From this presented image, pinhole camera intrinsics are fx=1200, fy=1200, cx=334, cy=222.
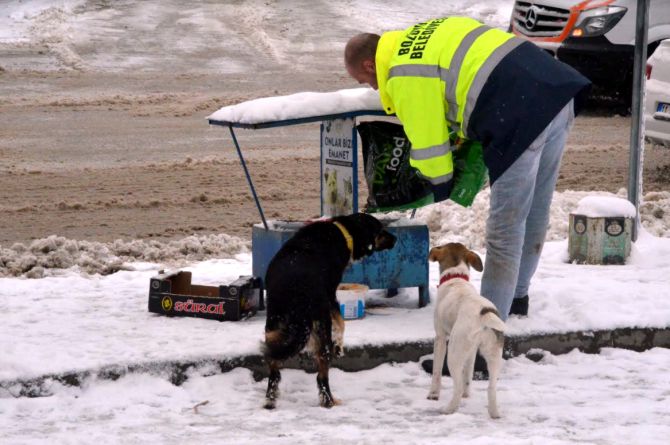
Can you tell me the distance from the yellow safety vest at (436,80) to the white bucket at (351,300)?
1.04 metres

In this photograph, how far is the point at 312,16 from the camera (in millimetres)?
23359

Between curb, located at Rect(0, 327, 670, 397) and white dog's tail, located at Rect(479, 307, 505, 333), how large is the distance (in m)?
1.08

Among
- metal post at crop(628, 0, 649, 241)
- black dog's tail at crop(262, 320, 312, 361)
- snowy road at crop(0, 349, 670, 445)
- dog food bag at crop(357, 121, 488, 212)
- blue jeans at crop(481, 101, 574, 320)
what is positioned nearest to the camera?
snowy road at crop(0, 349, 670, 445)

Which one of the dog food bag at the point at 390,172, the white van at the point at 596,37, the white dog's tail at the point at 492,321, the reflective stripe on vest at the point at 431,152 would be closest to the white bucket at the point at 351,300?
the dog food bag at the point at 390,172

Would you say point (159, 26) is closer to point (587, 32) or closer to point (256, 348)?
point (587, 32)

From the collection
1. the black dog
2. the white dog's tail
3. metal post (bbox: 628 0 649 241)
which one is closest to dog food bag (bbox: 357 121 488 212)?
the black dog

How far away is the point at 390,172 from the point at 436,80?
112cm

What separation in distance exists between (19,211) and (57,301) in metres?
3.38

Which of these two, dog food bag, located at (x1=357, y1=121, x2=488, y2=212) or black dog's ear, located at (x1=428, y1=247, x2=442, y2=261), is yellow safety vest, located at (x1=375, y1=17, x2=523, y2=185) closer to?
black dog's ear, located at (x1=428, y1=247, x2=442, y2=261)

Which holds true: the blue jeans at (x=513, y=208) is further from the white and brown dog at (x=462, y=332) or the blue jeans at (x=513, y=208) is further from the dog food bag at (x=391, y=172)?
the dog food bag at (x=391, y=172)

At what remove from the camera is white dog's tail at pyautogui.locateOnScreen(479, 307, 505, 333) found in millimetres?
5488

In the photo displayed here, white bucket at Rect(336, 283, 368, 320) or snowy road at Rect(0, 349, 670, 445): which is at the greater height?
white bucket at Rect(336, 283, 368, 320)

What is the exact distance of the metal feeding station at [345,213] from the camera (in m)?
7.02

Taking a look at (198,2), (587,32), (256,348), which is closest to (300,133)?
(587,32)
